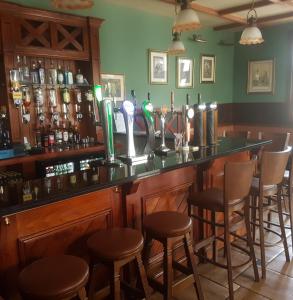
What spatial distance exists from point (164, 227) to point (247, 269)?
1.19 metres

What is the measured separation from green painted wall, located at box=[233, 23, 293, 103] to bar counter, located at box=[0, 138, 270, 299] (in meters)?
3.95

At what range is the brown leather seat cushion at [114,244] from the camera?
5.18ft

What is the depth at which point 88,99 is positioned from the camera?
13.5 feet

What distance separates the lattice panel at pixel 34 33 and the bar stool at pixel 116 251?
103 inches

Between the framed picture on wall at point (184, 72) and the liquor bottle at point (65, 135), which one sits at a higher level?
the framed picture on wall at point (184, 72)

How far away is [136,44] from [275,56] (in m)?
2.79

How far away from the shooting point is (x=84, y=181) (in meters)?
1.76

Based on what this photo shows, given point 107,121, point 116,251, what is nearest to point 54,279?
point 116,251

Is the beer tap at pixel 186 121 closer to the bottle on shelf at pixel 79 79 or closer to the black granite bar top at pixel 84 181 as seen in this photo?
the black granite bar top at pixel 84 181

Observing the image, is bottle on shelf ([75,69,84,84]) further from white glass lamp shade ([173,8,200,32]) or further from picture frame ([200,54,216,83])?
picture frame ([200,54,216,83])

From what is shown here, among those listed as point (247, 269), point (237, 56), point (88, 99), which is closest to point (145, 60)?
point (88, 99)

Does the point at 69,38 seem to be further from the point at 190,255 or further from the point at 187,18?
the point at 190,255

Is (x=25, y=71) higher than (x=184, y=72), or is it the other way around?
(x=184, y=72)

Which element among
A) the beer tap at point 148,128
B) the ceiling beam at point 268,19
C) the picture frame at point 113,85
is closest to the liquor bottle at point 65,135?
the picture frame at point 113,85
